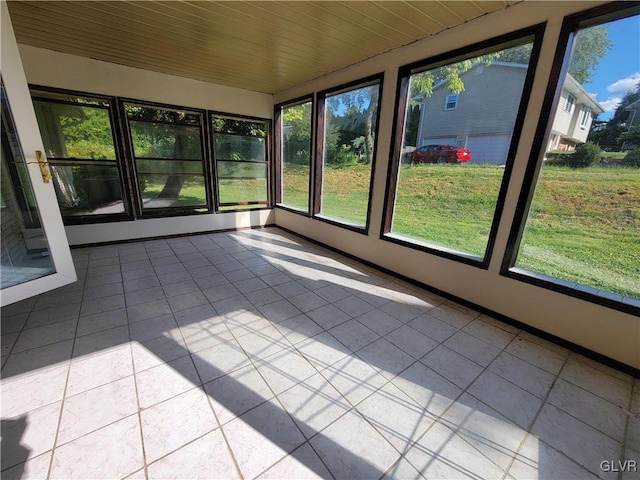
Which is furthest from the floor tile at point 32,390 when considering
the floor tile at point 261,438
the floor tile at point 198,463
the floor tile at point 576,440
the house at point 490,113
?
the house at point 490,113

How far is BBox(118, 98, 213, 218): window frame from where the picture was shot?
370cm

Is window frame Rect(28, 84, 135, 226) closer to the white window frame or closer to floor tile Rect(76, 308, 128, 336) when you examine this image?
floor tile Rect(76, 308, 128, 336)

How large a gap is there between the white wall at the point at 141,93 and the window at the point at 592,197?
4228 millimetres

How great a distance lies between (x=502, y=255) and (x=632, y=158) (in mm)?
986

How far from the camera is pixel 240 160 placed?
15.7ft

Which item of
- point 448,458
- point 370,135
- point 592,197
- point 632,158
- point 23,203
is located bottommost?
point 448,458

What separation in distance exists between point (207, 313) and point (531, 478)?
7.52ft

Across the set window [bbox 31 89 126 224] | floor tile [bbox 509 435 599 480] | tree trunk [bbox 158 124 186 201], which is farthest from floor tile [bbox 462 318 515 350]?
window [bbox 31 89 126 224]

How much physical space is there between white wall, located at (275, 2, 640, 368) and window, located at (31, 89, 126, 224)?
134 inches

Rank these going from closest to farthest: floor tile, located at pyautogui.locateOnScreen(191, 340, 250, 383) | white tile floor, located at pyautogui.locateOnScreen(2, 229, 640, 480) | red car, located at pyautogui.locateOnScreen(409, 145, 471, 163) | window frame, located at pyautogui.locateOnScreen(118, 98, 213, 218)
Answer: white tile floor, located at pyautogui.locateOnScreen(2, 229, 640, 480)
floor tile, located at pyautogui.locateOnScreen(191, 340, 250, 383)
red car, located at pyautogui.locateOnScreen(409, 145, 471, 163)
window frame, located at pyautogui.locateOnScreen(118, 98, 213, 218)

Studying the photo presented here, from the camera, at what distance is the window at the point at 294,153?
14.1 ft

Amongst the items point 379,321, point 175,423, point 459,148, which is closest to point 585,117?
point 459,148

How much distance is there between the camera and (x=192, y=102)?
4.08 metres

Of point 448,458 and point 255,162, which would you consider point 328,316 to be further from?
point 255,162
